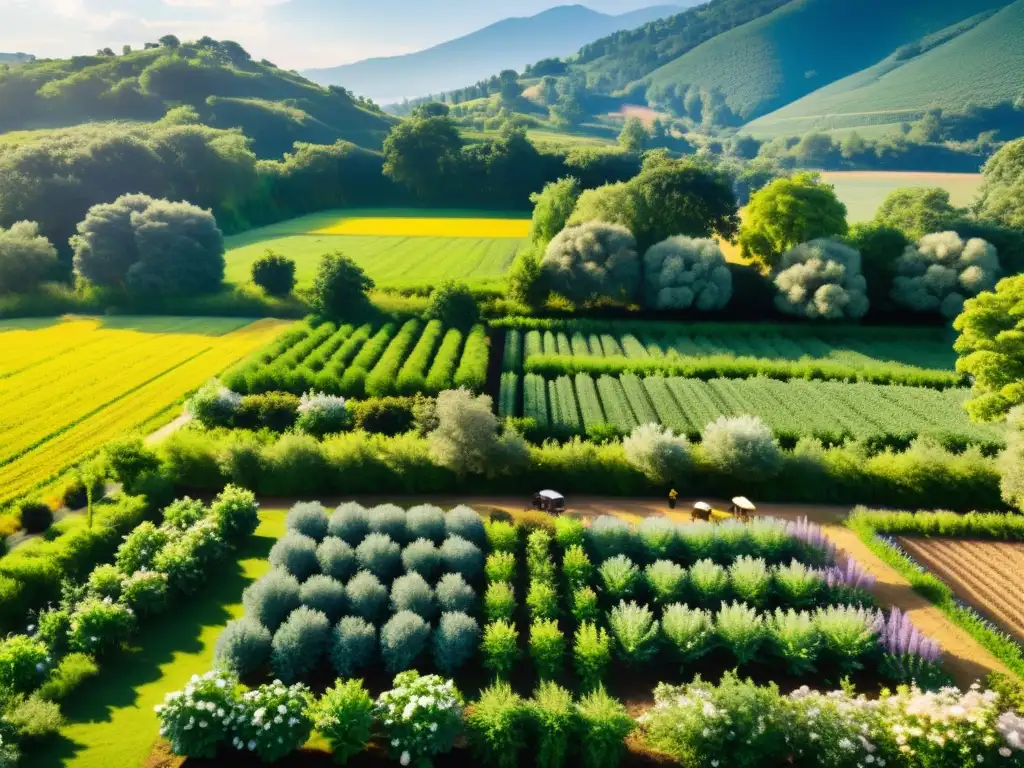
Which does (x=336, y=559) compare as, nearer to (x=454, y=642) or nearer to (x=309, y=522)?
(x=309, y=522)

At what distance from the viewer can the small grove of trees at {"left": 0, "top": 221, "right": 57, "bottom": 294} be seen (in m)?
42.7

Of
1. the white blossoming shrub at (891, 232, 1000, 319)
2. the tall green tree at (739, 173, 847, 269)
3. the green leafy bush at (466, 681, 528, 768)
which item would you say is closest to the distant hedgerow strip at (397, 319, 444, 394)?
the green leafy bush at (466, 681, 528, 768)

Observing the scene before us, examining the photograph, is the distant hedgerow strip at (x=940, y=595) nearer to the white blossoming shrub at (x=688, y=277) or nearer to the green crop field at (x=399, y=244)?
the white blossoming shrub at (x=688, y=277)

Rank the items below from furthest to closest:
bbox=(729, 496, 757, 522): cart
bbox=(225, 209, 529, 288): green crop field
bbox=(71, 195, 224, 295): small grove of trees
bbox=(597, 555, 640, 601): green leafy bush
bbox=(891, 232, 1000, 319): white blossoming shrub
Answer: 1. bbox=(225, 209, 529, 288): green crop field
2. bbox=(71, 195, 224, 295): small grove of trees
3. bbox=(891, 232, 1000, 319): white blossoming shrub
4. bbox=(729, 496, 757, 522): cart
5. bbox=(597, 555, 640, 601): green leafy bush

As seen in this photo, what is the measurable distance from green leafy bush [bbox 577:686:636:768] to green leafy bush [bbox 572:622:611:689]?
1.58m

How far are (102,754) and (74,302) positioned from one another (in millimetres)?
40424

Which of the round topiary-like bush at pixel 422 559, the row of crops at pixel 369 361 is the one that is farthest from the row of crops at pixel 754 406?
the round topiary-like bush at pixel 422 559

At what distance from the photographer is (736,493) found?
934 inches

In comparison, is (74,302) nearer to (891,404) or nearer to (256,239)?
(256,239)

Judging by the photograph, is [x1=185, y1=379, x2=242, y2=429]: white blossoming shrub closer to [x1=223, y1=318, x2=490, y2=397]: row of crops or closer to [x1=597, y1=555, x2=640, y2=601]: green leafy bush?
[x1=223, y1=318, x2=490, y2=397]: row of crops

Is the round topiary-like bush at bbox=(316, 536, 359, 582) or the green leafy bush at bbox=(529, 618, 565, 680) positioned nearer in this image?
the green leafy bush at bbox=(529, 618, 565, 680)

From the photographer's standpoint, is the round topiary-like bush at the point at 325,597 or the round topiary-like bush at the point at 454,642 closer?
the round topiary-like bush at the point at 454,642

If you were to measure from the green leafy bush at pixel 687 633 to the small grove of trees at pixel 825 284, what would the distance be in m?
30.6

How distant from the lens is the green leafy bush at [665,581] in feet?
54.7
